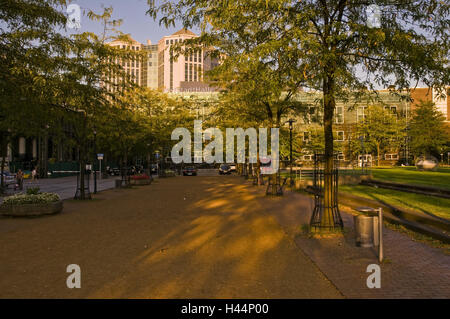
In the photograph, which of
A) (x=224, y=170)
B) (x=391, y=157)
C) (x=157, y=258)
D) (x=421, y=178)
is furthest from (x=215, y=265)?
(x=391, y=157)

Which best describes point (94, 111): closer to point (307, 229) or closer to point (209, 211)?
point (209, 211)

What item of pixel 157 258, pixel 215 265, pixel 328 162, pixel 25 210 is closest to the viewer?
pixel 215 265

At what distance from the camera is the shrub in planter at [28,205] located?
1361cm

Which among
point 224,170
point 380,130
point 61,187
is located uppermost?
point 380,130

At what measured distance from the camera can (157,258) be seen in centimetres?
763

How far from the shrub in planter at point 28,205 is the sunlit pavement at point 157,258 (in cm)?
59

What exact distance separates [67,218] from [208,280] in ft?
29.4

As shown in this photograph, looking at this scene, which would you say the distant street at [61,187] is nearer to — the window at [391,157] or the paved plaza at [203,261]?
the paved plaza at [203,261]

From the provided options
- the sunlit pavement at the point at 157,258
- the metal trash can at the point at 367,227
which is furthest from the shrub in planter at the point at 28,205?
the metal trash can at the point at 367,227

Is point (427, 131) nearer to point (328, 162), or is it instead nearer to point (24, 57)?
point (328, 162)

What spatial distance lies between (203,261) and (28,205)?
8.86 metres

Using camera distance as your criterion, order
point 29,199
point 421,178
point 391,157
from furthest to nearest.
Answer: point 391,157
point 421,178
point 29,199

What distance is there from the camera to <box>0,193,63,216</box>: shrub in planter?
13.6 metres

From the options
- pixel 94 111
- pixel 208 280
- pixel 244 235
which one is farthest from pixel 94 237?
pixel 94 111
